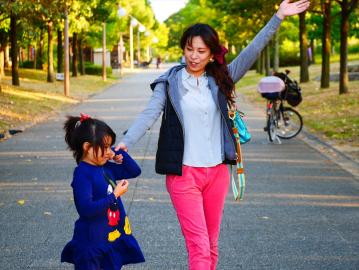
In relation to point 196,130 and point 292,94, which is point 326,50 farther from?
point 196,130

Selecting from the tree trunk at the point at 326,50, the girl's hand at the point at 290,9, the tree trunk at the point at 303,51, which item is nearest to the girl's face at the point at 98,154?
the girl's hand at the point at 290,9

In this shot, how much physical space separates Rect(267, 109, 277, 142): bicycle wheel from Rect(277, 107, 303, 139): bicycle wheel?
0.30 metres

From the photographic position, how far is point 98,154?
413 cm

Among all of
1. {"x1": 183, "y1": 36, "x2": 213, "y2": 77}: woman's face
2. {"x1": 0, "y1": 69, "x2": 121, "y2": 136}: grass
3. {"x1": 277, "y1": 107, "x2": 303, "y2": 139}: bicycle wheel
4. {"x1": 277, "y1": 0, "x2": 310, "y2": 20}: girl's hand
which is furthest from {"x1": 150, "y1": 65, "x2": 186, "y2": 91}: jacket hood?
{"x1": 0, "y1": 69, "x2": 121, "y2": 136}: grass

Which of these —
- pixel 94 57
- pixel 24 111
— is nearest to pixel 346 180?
pixel 24 111

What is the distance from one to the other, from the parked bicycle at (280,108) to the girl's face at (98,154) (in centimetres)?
1041

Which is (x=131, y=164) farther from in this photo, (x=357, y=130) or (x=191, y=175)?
(x=357, y=130)

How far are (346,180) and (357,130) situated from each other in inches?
239

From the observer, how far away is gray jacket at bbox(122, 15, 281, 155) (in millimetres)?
4450

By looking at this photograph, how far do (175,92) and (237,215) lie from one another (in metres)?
3.68

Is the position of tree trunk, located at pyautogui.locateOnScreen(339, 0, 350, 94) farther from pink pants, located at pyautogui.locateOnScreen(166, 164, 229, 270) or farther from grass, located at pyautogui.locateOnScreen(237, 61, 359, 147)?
pink pants, located at pyautogui.locateOnScreen(166, 164, 229, 270)

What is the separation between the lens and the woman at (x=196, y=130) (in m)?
4.39

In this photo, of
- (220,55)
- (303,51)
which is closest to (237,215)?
(220,55)

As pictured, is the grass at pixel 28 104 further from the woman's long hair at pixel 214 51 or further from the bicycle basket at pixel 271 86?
the woman's long hair at pixel 214 51
